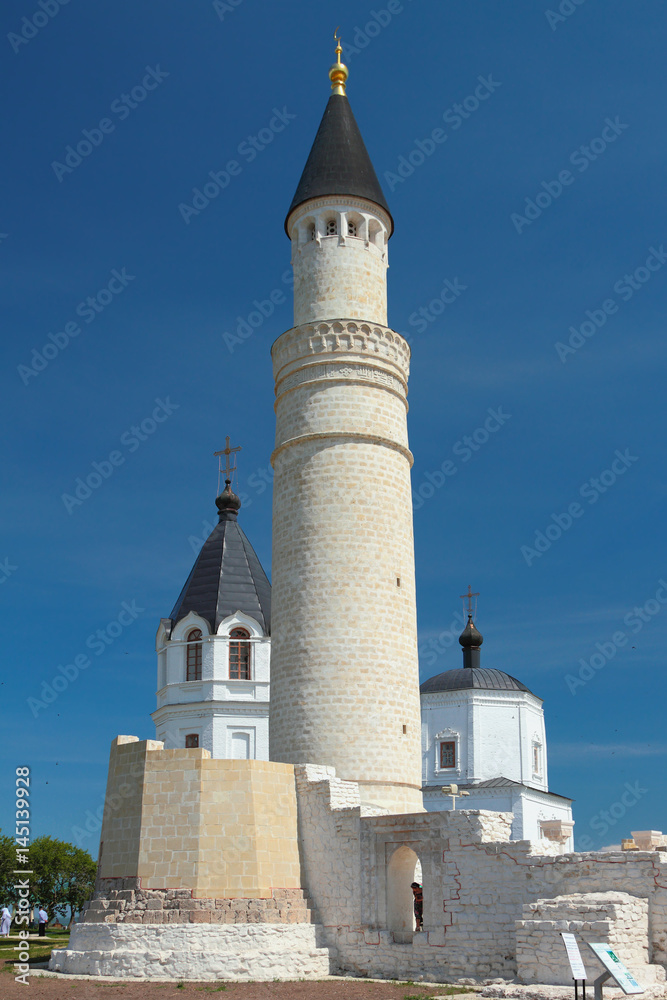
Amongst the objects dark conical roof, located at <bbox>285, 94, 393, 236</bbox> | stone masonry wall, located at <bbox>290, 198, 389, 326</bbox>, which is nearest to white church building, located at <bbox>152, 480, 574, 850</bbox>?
stone masonry wall, located at <bbox>290, 198, 389, 326</bbox>

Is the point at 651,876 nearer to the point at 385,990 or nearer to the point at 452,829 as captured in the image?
the point at 452,829

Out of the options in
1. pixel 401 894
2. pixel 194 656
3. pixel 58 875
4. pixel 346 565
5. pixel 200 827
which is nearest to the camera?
pixel 200 827

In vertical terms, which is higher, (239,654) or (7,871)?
(239,654)

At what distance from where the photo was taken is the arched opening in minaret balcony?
1630 cm

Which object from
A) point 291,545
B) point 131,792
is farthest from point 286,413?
point 131,792

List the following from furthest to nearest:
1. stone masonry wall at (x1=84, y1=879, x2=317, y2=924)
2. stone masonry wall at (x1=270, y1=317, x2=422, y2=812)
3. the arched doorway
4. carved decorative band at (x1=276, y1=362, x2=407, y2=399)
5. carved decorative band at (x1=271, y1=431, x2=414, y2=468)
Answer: carved decorative band at (x1=276, y1=362, x2=407, y2=399)
carved decorative band at (x1=271, y1=431, x2=414, y2=468)
stone masonry wall at (x1=270, y1=317, x2=422, y2=812)
the arched doorway
stone masonry wall at (x1=84, y1=879, x2=317, y2=924)

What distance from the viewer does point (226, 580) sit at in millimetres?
31719

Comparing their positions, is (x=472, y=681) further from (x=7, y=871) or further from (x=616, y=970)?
(x=616, y=970)

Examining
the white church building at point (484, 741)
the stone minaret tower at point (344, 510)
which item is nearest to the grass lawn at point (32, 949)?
the stone minaret tower at point (344, 510)

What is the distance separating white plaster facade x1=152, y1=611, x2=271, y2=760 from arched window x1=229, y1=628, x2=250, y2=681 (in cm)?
15

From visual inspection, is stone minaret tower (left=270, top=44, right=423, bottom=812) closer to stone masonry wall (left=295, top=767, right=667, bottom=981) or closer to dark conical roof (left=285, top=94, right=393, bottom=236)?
dark conical roof (left=285, top=94, right=393, bottom=236)

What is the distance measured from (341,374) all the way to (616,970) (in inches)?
476

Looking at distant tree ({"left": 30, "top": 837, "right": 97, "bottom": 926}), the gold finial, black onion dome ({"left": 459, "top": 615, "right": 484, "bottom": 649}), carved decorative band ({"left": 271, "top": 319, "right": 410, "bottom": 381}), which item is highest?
the gold finial

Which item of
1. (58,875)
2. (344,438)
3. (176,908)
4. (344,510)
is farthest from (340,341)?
(58,875)
